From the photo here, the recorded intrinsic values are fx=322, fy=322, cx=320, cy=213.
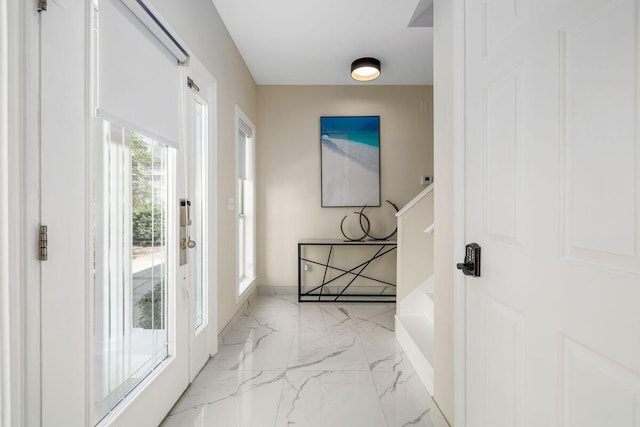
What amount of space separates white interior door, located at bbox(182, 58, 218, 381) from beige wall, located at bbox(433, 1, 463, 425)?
57.8 inches

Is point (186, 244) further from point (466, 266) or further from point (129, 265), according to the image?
point (466, 266)

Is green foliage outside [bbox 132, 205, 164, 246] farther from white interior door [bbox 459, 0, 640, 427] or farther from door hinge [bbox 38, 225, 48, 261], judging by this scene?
white interior door [bbox 459, 0, 640, 427]

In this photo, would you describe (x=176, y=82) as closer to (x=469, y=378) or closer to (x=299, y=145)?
(x=469, y=378)

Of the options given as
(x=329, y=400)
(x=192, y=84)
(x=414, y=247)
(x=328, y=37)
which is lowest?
(x=329, y=400)

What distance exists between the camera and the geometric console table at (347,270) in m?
4.14

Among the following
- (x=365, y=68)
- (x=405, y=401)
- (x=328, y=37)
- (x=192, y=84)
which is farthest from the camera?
(x=365, y=68)

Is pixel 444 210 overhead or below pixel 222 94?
below

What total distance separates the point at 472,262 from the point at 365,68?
2742 millimetres

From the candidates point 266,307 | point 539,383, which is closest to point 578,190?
point 539,383

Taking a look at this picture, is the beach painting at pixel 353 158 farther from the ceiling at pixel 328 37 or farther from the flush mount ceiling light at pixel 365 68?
the flush mount ceiling light at pixel 365 68

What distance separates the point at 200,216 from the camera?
91.6 inches

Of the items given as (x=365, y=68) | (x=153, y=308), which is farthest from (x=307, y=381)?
(x=365, y=68)

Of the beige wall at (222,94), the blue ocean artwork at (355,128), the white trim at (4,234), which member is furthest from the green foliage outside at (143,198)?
the blue ocean artwork at (355,128)

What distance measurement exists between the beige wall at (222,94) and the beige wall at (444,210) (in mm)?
1487
